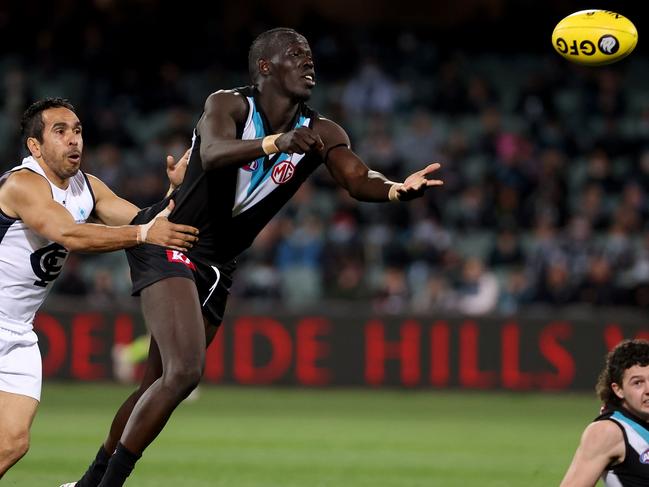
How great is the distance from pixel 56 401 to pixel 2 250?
9230mm

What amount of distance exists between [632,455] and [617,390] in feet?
1.16

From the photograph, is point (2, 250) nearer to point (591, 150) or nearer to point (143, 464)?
point (143, 464)

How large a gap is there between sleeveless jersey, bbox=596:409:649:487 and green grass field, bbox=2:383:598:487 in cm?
338

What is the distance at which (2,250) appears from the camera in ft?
23.3

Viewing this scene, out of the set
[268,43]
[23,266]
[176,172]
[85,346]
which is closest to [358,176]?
[268,43]

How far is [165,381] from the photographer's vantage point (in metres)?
6.61

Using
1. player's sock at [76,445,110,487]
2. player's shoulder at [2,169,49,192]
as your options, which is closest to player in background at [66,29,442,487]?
player's sock at [76,445,110,487]

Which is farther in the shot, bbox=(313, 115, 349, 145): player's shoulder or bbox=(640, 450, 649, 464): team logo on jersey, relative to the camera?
bbox=(313, 115, 349, 145): player's shoulder

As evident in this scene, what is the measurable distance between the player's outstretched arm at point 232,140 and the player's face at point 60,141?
0.73 meters

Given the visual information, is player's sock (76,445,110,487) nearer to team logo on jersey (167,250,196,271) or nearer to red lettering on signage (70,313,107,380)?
team logo on jersey (167,250,196,271)

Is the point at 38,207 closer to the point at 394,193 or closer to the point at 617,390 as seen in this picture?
the point at 394,193

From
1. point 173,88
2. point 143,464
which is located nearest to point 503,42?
point 173,88

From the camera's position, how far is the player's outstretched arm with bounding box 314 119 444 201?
22.1 ft

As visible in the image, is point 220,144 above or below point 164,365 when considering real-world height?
above
